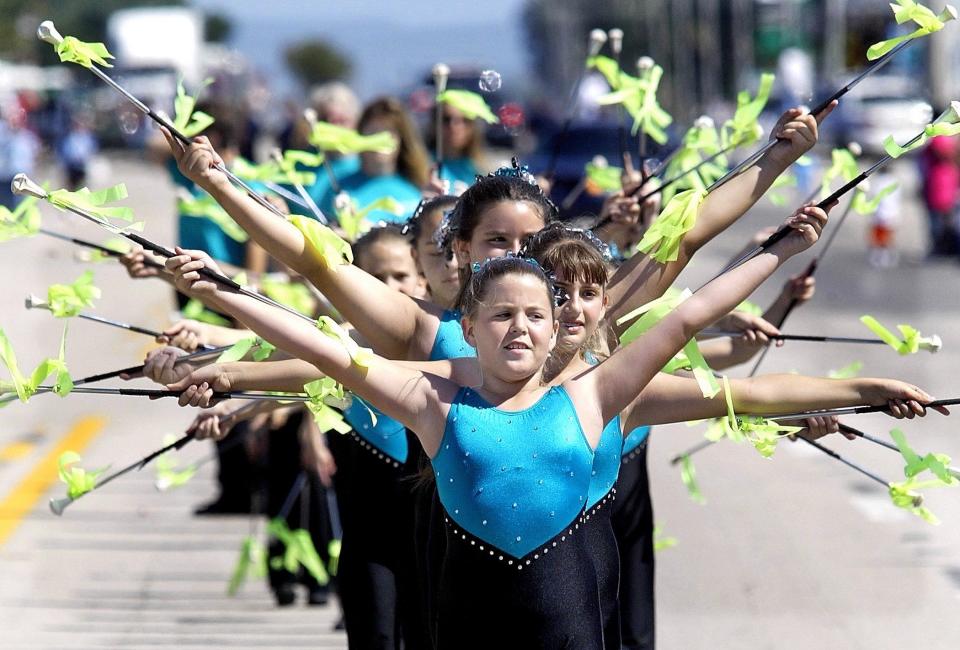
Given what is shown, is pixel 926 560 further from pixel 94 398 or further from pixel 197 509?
pixel 94 398

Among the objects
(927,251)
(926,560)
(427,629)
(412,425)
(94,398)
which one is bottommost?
(927,251)

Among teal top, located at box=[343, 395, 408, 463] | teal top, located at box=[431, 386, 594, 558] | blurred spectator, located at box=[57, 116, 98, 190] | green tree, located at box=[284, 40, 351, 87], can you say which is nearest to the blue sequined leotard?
teal top, located at box=[431, 386, 594, 558]

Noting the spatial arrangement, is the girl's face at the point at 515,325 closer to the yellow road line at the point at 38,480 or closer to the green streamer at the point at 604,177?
the green streamer at the point at 604,177

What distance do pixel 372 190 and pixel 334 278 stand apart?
10.2 ft

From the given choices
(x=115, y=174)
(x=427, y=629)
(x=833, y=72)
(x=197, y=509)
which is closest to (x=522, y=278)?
(x=427, y=629)

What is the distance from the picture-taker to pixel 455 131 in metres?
6.73

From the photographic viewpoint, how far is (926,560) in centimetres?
747

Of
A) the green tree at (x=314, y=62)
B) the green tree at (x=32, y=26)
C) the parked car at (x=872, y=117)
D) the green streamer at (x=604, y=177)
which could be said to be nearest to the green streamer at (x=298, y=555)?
the green streamer at (x=604, y=177)

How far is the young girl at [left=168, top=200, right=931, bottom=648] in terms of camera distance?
3.44 meters

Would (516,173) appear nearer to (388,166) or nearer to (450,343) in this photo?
(450,343)

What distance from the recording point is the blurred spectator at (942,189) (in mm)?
20000

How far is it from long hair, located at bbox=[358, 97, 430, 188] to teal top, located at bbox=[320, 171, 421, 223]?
38 millimetres

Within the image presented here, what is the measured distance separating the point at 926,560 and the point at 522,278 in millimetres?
4555

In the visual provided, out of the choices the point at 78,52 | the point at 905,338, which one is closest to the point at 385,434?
the point at 905,338
